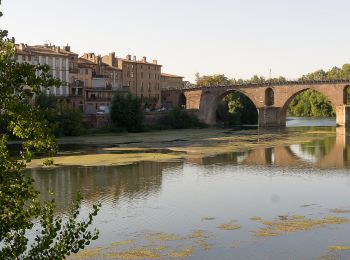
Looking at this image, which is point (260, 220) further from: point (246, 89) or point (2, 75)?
point (246, 89)

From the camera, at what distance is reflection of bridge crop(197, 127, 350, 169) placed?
38.8m

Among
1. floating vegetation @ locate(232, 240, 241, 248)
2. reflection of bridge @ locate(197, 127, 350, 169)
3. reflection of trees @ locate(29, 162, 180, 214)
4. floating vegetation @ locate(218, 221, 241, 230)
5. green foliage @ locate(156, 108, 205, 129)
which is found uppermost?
green foliage @ locate(156, 108, 205, 129)

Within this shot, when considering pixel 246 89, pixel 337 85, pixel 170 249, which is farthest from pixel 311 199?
pixel 246 89

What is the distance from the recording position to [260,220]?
2167cm

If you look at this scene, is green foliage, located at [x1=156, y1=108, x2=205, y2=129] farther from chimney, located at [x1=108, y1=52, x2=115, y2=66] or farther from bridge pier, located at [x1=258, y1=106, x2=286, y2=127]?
chimney, located at [x1=108, y1=52, x2=115, y2=66]

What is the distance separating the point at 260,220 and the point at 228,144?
111ft

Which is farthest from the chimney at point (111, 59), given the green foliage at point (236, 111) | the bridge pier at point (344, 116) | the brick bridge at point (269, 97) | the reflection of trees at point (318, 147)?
the reflection of trees at point (318, 147)

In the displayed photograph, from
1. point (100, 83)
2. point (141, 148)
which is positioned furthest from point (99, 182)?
point (100, 83)

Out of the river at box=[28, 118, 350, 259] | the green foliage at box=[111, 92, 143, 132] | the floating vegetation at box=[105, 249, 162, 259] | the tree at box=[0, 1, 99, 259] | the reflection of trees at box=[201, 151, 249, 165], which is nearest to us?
the tree at box=[0, 1, 99, 259]

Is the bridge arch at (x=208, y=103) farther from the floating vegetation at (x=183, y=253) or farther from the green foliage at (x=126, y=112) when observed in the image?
the floating vegetation at (x=183, y=253)

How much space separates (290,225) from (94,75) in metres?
68.9

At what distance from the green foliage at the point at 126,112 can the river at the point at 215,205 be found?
105 ft

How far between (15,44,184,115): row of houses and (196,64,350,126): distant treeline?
12.4 metres

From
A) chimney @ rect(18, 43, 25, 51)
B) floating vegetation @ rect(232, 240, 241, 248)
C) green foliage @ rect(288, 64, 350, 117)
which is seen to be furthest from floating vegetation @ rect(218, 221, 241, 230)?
green foliage @ rect(288, 64, 350, 117)
